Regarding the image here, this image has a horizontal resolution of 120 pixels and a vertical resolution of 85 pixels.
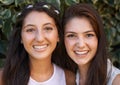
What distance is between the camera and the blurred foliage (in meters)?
3.30

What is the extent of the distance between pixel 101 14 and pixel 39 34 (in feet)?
3.08

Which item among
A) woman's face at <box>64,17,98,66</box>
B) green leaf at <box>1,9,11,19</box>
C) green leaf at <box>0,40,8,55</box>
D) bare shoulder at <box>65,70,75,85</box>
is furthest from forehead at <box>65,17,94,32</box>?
green leaf at <box>0,40,8,55</box>

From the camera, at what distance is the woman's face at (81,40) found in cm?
277

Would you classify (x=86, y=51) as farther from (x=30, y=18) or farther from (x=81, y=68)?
(x=30, y=18)

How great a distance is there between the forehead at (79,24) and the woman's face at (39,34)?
0.14 meters

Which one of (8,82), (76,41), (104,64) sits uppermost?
(76,41)

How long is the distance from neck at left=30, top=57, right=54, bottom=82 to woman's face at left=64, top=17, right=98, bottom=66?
1.15 ft

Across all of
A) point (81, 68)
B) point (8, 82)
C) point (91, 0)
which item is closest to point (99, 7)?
point (91, 0)

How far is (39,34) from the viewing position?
283 centimetres

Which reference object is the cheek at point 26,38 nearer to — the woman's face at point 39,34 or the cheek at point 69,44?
the woman's face at point 39,34

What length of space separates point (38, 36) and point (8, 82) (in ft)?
1.60

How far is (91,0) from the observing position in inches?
136

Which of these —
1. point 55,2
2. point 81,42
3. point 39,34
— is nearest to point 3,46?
point 55,2

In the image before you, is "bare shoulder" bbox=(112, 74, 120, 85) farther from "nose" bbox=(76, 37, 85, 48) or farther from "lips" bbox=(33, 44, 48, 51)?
"lips" bbox=(33, 44, 48, 51)
